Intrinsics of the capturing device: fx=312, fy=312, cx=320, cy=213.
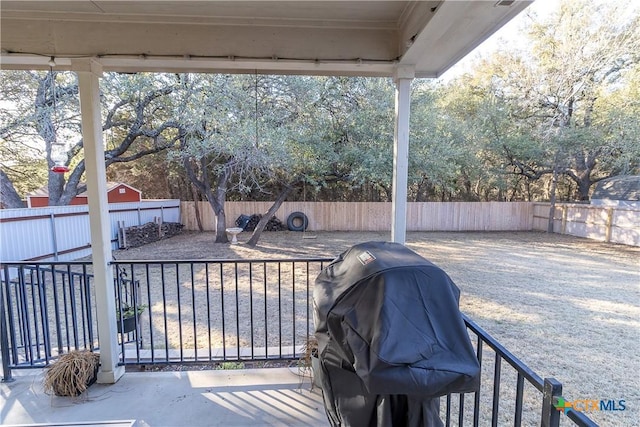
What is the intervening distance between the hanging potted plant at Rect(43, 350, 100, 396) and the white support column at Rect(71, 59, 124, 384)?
3.8 inches

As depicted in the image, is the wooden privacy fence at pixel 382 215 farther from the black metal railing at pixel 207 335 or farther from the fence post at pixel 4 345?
the fence post at pixel 4 345

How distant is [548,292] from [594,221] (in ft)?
22.2

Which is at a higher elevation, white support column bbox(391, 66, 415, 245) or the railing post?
white support column bbox(391, 66, 415, 245)

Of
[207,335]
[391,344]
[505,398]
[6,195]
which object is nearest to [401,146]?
[391,344]

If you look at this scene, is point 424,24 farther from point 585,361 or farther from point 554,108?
point 554,108

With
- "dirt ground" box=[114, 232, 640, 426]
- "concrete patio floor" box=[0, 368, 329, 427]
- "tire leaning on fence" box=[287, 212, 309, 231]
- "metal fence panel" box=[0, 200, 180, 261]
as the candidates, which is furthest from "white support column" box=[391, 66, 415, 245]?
"tire leaning on fence" box=[287, 212, 309, 231]

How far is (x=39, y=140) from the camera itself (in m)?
6.30

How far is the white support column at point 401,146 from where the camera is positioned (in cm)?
215

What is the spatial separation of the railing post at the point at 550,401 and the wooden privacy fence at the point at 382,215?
34.7 ft

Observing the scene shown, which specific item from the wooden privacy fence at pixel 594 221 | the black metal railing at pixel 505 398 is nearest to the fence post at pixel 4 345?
the black metal railing at pixel 505 398

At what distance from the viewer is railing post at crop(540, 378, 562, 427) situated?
0.79 m

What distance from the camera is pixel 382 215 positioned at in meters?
11.3

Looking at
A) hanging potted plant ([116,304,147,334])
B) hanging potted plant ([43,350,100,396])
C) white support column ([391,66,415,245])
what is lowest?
hanging potted plant ([43,350,100,396])

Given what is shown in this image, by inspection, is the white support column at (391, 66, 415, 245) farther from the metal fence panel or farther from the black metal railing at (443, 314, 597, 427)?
the metal fence panel
